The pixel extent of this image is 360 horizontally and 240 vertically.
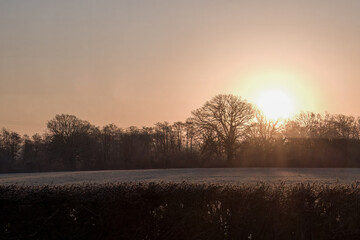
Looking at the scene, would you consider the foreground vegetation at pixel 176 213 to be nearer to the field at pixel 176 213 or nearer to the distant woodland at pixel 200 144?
the field at pixel 176 213

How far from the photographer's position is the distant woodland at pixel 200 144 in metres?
66.2

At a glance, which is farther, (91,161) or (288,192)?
(91,161)

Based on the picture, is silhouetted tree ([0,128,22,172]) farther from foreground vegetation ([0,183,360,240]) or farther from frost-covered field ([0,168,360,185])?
foreground vegetation ([0,183,360,240])

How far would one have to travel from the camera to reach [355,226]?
28.0 ft

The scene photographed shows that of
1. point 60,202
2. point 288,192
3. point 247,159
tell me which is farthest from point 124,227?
point 247,159

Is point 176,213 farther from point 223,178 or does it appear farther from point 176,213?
point 223,178

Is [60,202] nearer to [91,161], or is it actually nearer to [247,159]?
[247,159]

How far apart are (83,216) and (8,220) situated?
156cm

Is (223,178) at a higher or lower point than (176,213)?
lower

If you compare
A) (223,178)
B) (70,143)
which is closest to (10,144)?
(70,143)

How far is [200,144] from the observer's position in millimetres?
70938

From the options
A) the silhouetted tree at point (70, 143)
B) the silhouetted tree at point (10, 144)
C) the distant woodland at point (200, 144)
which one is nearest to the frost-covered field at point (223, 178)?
the distant woodland at point (200, 144)

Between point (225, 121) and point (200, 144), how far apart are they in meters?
6.00

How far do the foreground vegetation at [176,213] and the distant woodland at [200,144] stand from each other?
2277 inches
